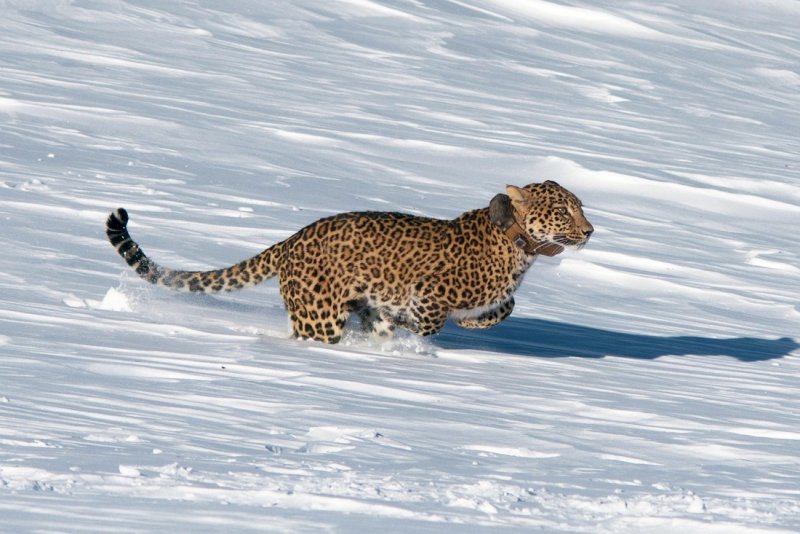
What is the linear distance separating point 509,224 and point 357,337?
0.92 metres

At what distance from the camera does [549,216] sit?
7.98m

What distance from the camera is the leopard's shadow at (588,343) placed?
8.41m

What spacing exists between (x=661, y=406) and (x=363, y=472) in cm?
224

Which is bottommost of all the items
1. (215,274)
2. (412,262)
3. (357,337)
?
(357,337)

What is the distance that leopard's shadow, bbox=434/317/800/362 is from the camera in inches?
331

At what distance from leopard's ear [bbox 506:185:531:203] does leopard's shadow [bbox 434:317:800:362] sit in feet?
2.62

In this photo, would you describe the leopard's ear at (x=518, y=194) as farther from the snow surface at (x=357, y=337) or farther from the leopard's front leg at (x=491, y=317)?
the snow surface at (x=357, y=337)

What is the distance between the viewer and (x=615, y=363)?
319 inches

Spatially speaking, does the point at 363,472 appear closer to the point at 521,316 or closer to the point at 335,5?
the point at 521,316

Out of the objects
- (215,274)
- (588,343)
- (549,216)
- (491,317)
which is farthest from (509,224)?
(215,274)

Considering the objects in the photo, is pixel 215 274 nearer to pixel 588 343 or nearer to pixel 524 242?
pixel 524 242

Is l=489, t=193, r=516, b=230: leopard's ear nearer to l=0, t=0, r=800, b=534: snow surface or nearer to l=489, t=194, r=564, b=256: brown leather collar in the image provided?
l=489, t=194, r=564, b=256: brown leather collar

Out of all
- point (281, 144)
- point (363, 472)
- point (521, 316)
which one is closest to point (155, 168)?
point (281, 144)

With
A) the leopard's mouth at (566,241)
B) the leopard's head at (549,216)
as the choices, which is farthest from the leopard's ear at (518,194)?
the leopard's mouth at (566,241)
